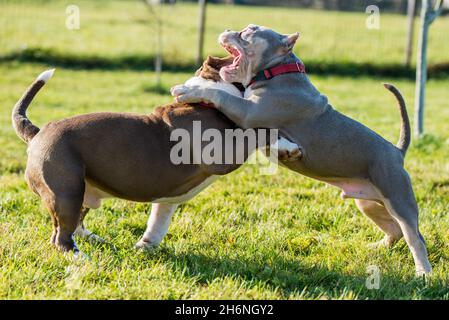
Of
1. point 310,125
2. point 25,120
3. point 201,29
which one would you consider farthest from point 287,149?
point 201,29

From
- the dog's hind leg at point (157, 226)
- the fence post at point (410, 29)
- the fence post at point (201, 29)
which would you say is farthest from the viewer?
the fence post at point (410, 29)

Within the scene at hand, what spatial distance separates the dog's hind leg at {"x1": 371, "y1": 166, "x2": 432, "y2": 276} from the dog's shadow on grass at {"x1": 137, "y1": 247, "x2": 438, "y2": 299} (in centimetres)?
15

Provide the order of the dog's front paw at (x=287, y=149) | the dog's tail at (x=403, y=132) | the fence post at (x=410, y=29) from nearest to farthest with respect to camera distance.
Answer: the dog's front paw at (x=287, y=149), the dog's tail at (x=403, y=132), the fence post at (x=410, y=29)

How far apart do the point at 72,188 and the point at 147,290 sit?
29.9 inches

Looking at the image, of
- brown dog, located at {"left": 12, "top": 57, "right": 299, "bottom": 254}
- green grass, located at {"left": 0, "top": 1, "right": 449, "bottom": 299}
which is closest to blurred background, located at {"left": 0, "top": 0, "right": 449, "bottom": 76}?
green grass, located at {"left": 0, "top": 1, "right": 449, "bottom": 299}

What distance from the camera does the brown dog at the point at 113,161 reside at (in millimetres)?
3891

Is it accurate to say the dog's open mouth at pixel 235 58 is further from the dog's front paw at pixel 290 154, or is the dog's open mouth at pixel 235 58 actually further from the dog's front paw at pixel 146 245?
the dog's front paw at pixel 146 245

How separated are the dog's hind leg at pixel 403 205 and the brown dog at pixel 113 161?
22.6 inches

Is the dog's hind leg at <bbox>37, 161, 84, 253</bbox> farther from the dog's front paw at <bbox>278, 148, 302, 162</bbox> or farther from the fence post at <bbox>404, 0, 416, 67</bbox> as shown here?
the fence post at <bbox>404, 0, 416, 67</bbox>

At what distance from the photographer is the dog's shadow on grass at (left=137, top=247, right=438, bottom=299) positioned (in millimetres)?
3713

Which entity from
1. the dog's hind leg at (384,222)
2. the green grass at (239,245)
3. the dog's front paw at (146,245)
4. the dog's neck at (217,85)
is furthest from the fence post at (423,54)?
the dog's front paw at (146,245)

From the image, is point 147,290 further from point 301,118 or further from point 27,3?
point 27,3

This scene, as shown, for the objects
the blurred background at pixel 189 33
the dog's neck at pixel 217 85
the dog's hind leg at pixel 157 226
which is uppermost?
the dog's neck at pixel 217 85

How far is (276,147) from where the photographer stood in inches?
159
